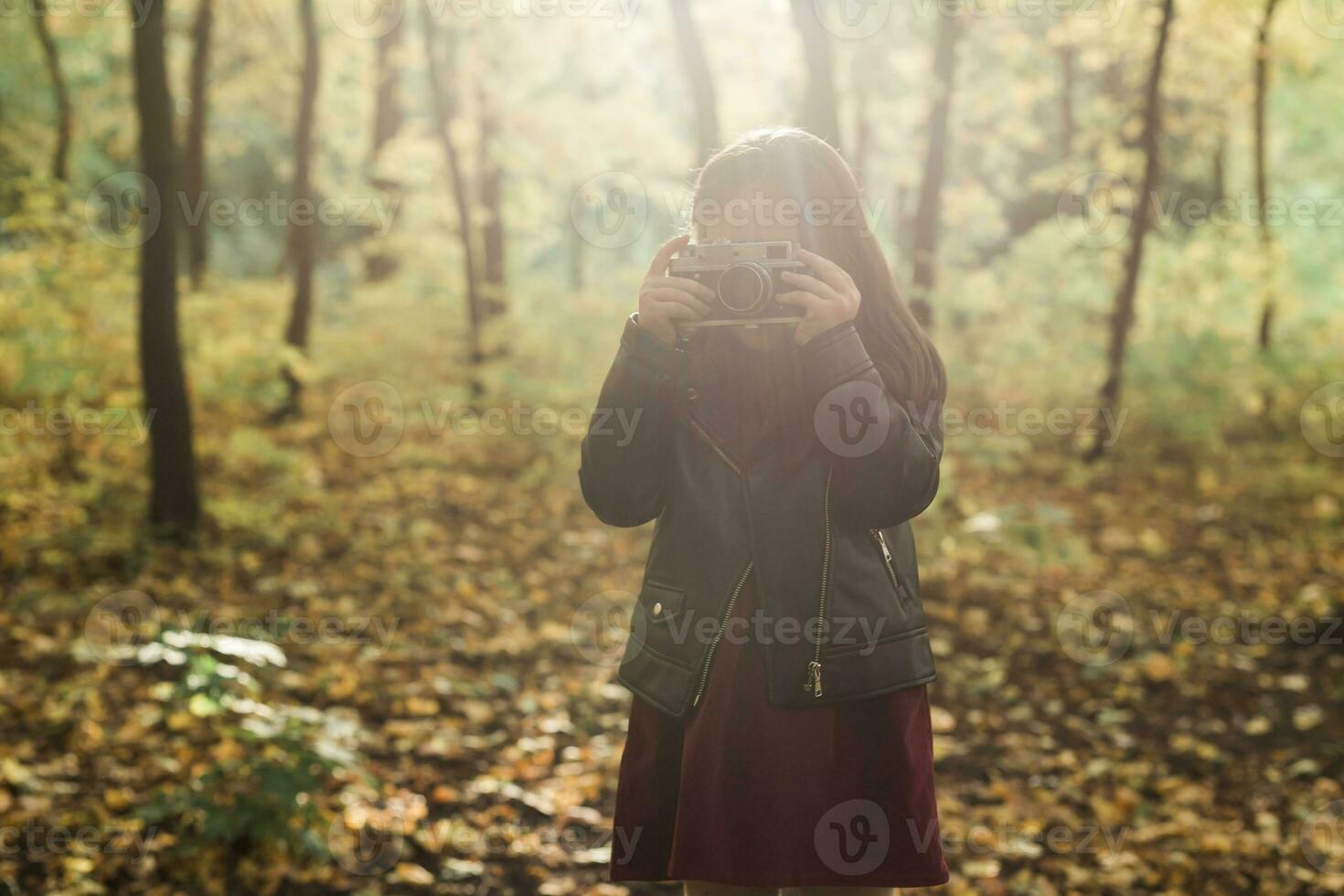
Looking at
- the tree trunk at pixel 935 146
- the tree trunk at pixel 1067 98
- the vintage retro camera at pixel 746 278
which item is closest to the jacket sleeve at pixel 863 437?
the vintage retro camera at pixel 746 278

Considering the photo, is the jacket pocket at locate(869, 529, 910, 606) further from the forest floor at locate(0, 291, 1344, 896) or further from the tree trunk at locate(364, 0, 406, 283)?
the tree trunk at locate(364, 0, 406, 283)

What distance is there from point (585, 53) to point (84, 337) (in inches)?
344

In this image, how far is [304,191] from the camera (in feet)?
34.2

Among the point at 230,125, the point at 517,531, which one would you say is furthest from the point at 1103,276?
the point at 230,125

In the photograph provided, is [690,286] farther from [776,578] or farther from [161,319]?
[161,319]

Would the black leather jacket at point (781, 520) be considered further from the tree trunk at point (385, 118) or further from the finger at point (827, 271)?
the tree trunk at point (385, 118)

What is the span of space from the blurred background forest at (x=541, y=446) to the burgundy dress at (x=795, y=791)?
48.5 inches

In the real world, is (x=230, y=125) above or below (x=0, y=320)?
above

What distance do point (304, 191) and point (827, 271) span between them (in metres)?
9.75

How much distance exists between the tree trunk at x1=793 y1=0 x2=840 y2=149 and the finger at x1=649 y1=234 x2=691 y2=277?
5.35 m

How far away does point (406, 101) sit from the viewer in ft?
63.3

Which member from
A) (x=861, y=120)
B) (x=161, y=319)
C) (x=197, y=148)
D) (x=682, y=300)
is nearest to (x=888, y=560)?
(x=682, y=300)

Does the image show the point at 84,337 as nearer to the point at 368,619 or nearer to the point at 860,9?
the point at 368,619

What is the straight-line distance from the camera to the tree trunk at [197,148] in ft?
35.5
